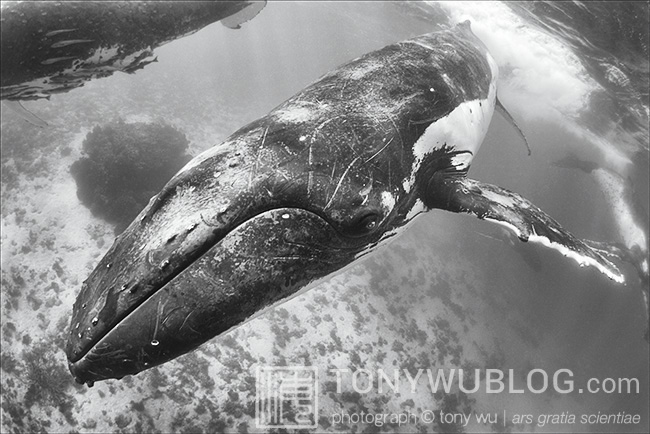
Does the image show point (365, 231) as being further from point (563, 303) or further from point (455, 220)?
point (563, 303)

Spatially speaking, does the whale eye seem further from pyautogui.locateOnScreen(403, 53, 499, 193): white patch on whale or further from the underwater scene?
pyautogui.locateOnScreen(403, 53, 499, 193): white patch on whale

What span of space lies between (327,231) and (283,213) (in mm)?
360

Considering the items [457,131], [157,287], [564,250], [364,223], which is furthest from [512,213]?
[157,287]

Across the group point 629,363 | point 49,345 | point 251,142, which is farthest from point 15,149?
point 629,363

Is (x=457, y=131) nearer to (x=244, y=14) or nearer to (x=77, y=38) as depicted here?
(x=77, y=38)

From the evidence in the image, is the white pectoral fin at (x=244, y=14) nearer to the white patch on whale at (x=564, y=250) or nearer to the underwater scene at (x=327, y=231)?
the underwater scene at (x=327, y=231)

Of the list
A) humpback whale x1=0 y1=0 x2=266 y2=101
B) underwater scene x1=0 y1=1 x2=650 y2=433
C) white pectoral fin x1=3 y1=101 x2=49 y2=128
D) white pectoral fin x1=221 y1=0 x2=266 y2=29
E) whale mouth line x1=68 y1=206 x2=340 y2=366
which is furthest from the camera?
white pectoral fin x1=221 y1=0 x2=266 y2=29

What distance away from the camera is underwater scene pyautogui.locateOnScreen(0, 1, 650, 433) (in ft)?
7.98

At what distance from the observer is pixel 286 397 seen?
35.5ft

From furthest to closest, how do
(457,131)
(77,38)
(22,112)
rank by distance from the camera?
1. (22,112)
2. (77,38)
3. (457,131)

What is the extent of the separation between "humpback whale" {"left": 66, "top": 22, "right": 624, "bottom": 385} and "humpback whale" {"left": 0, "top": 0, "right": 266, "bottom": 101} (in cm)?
311

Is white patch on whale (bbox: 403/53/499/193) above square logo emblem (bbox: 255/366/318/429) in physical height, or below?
above

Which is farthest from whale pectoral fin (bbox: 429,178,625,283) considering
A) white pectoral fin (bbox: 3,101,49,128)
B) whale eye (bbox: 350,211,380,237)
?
white pectoral fin (bbox: 3,101,49,128)

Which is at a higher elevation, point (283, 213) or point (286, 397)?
point (283, 213)
